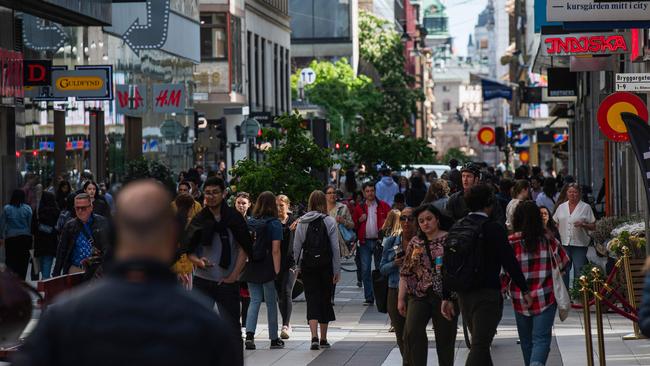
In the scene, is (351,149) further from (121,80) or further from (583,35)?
(583,35)

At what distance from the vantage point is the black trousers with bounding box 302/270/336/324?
15930 millimetres

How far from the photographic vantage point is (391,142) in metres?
41.2

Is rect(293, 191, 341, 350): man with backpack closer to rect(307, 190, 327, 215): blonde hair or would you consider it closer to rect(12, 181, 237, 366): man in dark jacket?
rect(307, 190, 327, 215): blonde hair

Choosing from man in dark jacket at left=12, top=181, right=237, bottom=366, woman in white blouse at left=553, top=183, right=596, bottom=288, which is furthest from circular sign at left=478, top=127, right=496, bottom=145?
man in dark jacket at left=12, top=181, right=237, bottom=366

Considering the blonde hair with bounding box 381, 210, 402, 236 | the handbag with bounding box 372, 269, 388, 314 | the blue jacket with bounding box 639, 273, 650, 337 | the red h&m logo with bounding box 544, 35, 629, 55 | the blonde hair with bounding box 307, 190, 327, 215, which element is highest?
the red h&m logo with bounding box 544, 35, 629, 55

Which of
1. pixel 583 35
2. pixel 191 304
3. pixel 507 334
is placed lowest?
pixel 507 334

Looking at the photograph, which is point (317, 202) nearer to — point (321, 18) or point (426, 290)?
point (426, 290)

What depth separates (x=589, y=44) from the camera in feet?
79.3

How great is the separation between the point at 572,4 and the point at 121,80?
24729 mm

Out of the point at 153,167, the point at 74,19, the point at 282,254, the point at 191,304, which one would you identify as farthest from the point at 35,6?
the point at 191,304

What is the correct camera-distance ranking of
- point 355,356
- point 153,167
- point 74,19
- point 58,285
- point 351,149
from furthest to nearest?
point 351,149, point 153,167, point 74,19, point 355,356, point 58,285

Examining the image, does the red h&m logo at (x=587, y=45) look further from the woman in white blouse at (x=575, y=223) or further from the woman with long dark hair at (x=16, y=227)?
the woman with long dark hair at (x=16, y=227)

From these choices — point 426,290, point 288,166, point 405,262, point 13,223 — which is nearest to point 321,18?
point 288,166

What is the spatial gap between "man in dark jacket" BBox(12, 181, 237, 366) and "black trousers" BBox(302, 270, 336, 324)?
11.3 metres
